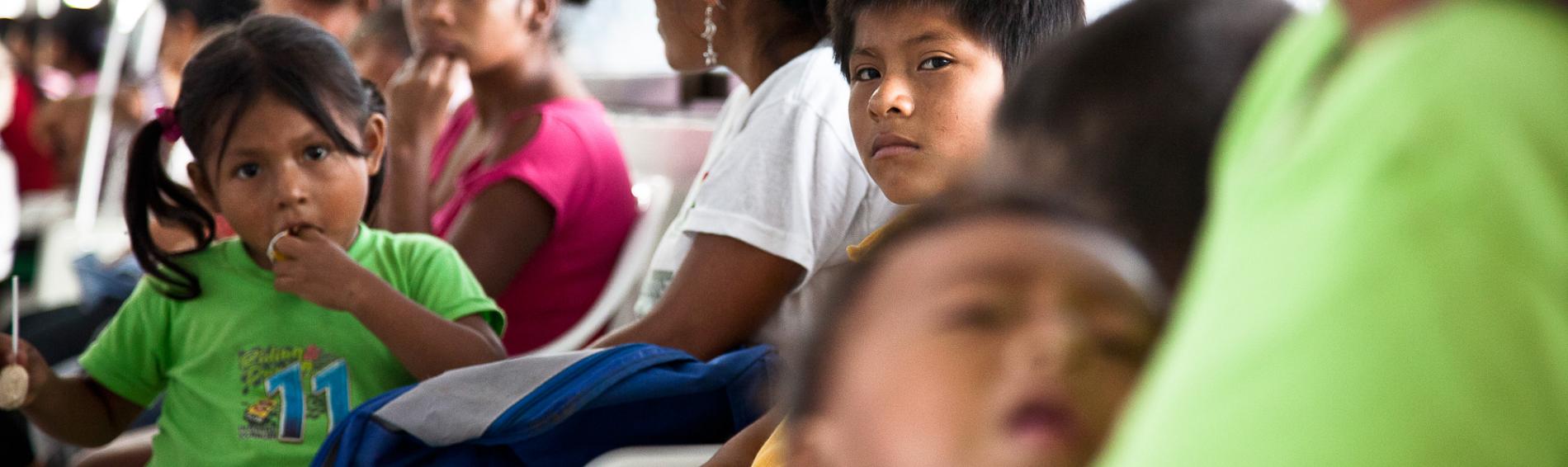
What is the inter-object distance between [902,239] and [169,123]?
4.79 feet

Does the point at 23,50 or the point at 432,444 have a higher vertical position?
the point at 432,444

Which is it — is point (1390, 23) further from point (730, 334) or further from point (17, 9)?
point (17, 9)

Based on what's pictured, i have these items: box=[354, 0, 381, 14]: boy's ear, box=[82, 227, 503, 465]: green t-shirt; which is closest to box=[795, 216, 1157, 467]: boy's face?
box=[82, 227, 503, 465]: green t-shirt

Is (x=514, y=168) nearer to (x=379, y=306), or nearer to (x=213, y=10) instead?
(x=379, y=306)

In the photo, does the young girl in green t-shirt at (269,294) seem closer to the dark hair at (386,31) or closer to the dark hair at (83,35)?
the dark hair at (386,31)

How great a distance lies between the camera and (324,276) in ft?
5.30

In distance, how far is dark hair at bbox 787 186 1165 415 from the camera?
53 cm

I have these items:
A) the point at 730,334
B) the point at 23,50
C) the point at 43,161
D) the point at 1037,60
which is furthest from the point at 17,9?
the point at 1037,60

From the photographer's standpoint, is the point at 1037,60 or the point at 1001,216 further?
the point at 1037,60

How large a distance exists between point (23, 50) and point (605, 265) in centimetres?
556

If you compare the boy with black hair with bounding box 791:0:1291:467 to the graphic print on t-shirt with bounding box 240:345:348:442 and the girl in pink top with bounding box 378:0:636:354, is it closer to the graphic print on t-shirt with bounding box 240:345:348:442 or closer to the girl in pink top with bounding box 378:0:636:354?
the graphic print on t-shirt with bounding box 240:345:348:442

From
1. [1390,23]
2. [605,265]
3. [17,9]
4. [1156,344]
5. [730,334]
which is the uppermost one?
[1390,23]

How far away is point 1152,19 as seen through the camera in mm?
628

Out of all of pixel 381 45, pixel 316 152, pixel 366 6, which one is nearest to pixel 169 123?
pixel 316 152
